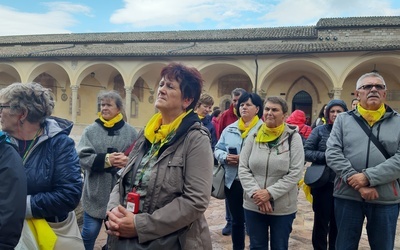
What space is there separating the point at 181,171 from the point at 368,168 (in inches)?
68.4

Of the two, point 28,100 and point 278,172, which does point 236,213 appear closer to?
point 278,172

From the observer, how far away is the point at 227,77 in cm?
2175

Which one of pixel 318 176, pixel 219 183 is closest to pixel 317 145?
pixel 318 176

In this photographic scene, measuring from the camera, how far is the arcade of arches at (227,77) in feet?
56.7

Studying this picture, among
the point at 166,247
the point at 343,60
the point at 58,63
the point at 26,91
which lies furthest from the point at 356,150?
the point at 58,63

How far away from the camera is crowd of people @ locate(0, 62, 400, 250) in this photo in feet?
5.76

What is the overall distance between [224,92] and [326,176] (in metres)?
18.7

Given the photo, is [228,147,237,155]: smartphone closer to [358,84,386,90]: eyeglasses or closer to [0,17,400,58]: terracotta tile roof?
[358,84,386,90]: eyeglasses

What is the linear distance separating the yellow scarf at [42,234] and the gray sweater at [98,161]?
1.00 metres

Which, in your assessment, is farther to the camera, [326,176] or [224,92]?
[224,92]

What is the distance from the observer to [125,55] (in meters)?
20.1

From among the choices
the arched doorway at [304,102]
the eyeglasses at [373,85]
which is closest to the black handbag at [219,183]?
the eyeglasses at [373,85]

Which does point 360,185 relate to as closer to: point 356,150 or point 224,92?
point 356,150

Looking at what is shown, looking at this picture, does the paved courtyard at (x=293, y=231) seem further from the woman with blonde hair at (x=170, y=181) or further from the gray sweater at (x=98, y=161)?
the woman with blonde hair at (x=170, y=181)
